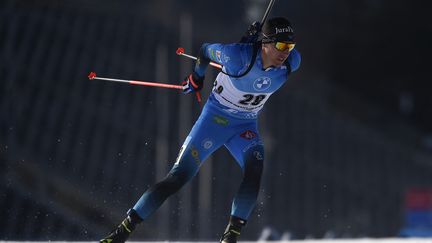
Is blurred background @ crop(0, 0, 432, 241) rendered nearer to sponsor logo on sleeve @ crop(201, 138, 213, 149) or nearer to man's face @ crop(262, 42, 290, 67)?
sponsor logo on sleeve @ crop(201, 138, 213, 149)

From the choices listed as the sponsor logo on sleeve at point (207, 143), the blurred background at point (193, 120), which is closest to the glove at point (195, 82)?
the sponsor logo on sleeve at point (207, 143)

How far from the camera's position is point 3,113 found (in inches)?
504

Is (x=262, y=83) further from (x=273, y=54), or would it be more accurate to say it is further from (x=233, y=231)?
(x=233, y=231)

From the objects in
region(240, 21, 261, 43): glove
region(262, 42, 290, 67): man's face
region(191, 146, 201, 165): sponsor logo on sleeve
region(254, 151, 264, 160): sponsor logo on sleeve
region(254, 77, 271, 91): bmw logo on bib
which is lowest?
region(254, 151, 264, 160): sponsor logo on sleeve

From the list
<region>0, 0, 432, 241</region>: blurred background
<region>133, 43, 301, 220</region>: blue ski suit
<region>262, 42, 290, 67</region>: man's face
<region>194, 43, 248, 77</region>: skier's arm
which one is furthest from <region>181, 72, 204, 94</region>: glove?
<region>0, 0, 432, 241</region>: blurred background

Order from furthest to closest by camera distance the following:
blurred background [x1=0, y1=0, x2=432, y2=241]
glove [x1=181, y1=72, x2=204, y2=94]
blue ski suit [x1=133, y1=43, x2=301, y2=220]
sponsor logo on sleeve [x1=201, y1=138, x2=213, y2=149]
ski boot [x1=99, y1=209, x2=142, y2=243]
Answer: blurred background [x1=0, y1=0, x2=432, y2=241] → glove [x1=181, y1=72, x2=204, y2=94] → sponsor logo on sleeve [x1=201, y1=138, x2=213, y2=149] → blue ski suit [x1=133, y1=43, x2=301, y2=220] → ski boot [x1=99, y1=209, x2=142, y2=243]

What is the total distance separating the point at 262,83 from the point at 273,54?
0.92 feet

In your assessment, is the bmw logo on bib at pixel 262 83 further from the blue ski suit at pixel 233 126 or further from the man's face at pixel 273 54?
the man's face at pixel 273 54

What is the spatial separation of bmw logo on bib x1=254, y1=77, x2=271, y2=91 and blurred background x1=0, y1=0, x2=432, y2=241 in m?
5.06

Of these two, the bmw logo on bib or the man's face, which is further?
the bmw logo on bib

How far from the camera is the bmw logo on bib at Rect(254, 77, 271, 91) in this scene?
7.21 metres

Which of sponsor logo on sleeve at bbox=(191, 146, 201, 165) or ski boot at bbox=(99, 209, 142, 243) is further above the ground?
sponsor logo on sleeve at bbox=(191, 146, 201, 165)

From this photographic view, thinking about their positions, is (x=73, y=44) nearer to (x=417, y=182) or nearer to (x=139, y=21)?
(x=139, y=21)

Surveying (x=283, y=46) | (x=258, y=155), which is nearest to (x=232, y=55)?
(x=283, y=46)
